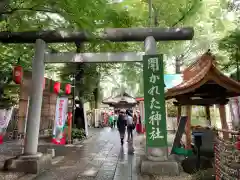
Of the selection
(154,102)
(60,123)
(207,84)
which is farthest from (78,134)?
(207,84)

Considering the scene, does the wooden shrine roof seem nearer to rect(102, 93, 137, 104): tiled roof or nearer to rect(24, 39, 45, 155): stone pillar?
rect(24, 39, 45, 155): stone pillar

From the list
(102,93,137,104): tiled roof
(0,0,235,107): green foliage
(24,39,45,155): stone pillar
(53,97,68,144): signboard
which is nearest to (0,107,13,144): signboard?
(0,0,235,107): green foliage

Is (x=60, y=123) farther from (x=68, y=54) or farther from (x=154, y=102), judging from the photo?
(x=154, y=102)

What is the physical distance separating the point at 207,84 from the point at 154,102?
241 centimetres

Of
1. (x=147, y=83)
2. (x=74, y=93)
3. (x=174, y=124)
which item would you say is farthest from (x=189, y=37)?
(x=174, y=124)

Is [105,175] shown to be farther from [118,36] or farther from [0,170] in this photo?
[118,36]

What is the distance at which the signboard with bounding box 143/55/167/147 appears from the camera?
667 cm

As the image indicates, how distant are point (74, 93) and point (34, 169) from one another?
28.3ft

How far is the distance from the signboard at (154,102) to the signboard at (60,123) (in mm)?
5174

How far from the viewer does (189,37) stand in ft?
23.5

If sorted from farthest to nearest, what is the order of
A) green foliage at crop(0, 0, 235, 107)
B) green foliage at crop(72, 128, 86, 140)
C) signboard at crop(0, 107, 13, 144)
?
green foliage at crop(72, 128, 86, 140) → signboard at crop(0, 107, 13, 144) → green foliage at crop(0, 0, 235, 107)

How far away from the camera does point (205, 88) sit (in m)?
8.22

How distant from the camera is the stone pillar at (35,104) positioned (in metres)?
6.93

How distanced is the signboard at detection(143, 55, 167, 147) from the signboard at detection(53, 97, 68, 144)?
5.17 m
